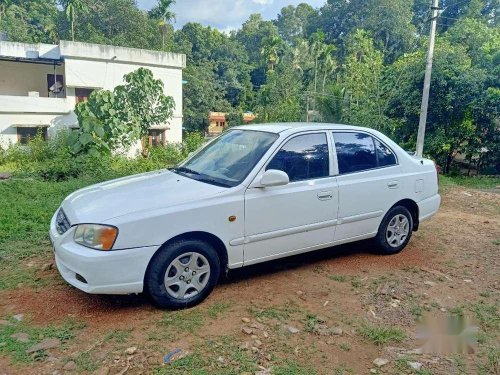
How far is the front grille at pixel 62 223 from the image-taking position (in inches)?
137

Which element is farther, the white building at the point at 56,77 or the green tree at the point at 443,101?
the white building at the point at 56,77

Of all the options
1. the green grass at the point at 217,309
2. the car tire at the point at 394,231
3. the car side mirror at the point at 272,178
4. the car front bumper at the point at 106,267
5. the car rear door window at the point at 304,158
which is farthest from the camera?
the car tire at the point at 394,231

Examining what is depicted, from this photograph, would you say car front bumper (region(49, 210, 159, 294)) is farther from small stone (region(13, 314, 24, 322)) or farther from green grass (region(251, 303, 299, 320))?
green grass (region(251, 303, 299, 320))

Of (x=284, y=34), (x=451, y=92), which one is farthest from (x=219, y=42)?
(x=451, y=92)

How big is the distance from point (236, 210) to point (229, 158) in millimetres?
733

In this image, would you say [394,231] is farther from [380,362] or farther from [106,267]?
[106,267]

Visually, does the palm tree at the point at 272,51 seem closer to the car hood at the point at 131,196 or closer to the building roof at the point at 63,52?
the building roof at the point at 63,52

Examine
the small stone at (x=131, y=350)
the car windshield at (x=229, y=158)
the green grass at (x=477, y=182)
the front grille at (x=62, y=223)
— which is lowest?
the green grass at (x=477, y=182)

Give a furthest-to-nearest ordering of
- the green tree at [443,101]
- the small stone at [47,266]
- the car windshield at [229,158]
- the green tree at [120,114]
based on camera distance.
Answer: the green tree at [443,101]
the green tree at [120,114]
the small stone at [47,266]
the car windshield at [229,158]

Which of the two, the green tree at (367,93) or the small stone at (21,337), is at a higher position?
the green tree at (367,93)

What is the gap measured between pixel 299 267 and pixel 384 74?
1567 cm

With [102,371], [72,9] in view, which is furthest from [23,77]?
[102,371]

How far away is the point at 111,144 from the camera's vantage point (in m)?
12.1

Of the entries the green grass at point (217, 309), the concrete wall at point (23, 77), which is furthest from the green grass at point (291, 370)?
the concrete wall at point (23, 77)
